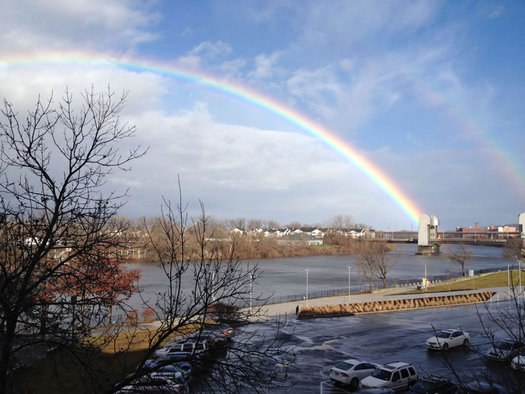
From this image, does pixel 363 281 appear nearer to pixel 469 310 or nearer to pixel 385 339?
pixel 469 310

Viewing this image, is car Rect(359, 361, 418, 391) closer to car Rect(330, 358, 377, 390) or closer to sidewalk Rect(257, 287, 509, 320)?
car Rect(330, 358, 377, 390)

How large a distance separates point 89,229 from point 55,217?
1.70 feet

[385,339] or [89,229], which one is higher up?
[89,229]

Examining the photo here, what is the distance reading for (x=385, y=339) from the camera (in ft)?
67.2

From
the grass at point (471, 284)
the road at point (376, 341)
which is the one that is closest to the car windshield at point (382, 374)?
the road at point (376, 341)

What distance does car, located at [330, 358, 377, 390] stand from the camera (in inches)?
532

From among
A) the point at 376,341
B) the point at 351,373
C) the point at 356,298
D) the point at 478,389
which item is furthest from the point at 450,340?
the point at 356,298

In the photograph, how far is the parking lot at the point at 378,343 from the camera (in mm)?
14781

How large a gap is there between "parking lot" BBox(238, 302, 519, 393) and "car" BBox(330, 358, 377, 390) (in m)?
0.33

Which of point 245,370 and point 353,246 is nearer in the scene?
point 245,370

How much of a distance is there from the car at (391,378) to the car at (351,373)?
399 mm

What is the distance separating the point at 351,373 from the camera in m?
A: 13.6

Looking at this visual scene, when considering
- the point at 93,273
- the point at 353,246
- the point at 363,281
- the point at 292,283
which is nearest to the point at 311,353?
the point at 93,273

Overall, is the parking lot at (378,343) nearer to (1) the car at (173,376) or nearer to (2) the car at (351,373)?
(2) the car at (351,373)
